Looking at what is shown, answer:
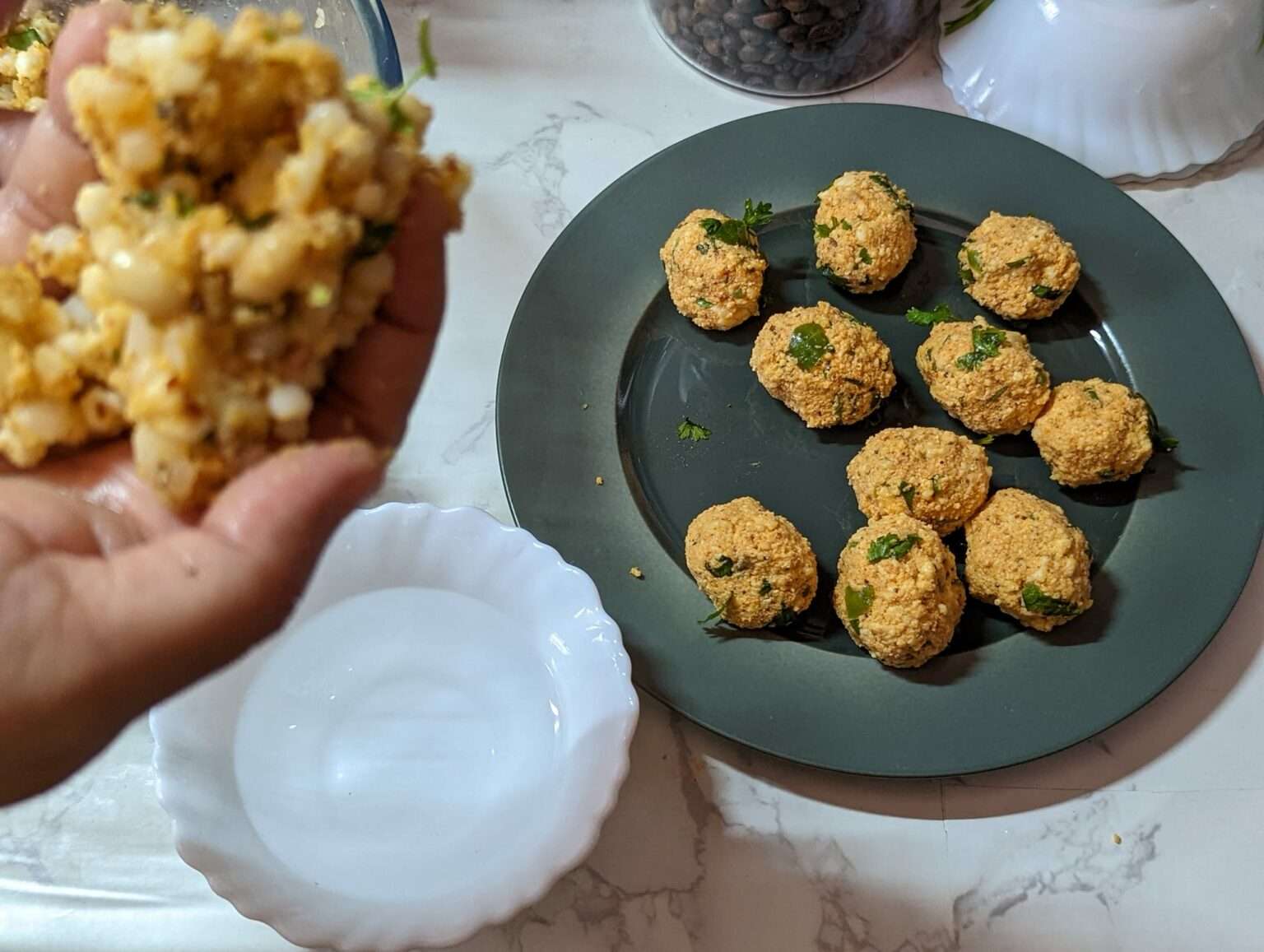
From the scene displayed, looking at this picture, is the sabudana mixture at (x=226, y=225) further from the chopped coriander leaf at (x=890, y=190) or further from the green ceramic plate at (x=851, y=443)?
the chopped coriander leaf at (x=890, y=190)

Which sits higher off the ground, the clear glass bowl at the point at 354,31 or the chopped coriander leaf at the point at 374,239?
the chopped coriander leaf at the point at 374,239

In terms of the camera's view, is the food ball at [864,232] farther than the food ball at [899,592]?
Yes

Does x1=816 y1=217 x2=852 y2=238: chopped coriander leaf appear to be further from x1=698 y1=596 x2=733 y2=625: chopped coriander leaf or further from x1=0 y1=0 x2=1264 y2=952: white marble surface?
x1=0 y1=0 x2=1264 y2=952: white marble surface

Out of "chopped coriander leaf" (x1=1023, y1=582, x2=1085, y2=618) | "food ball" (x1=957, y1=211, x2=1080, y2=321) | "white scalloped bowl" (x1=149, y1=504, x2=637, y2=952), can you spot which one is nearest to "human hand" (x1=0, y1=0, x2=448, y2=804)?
"white scalloped bowl" (x1=149, y1=504, x2=637, y2=952)

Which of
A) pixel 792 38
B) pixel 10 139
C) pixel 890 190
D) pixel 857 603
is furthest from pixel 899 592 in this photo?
pixel 10 139

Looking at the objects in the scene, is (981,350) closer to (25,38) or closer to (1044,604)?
(1044,604)

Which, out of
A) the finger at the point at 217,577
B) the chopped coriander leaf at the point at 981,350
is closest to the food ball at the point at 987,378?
the chopped coriander leaf at the point at 981,350
